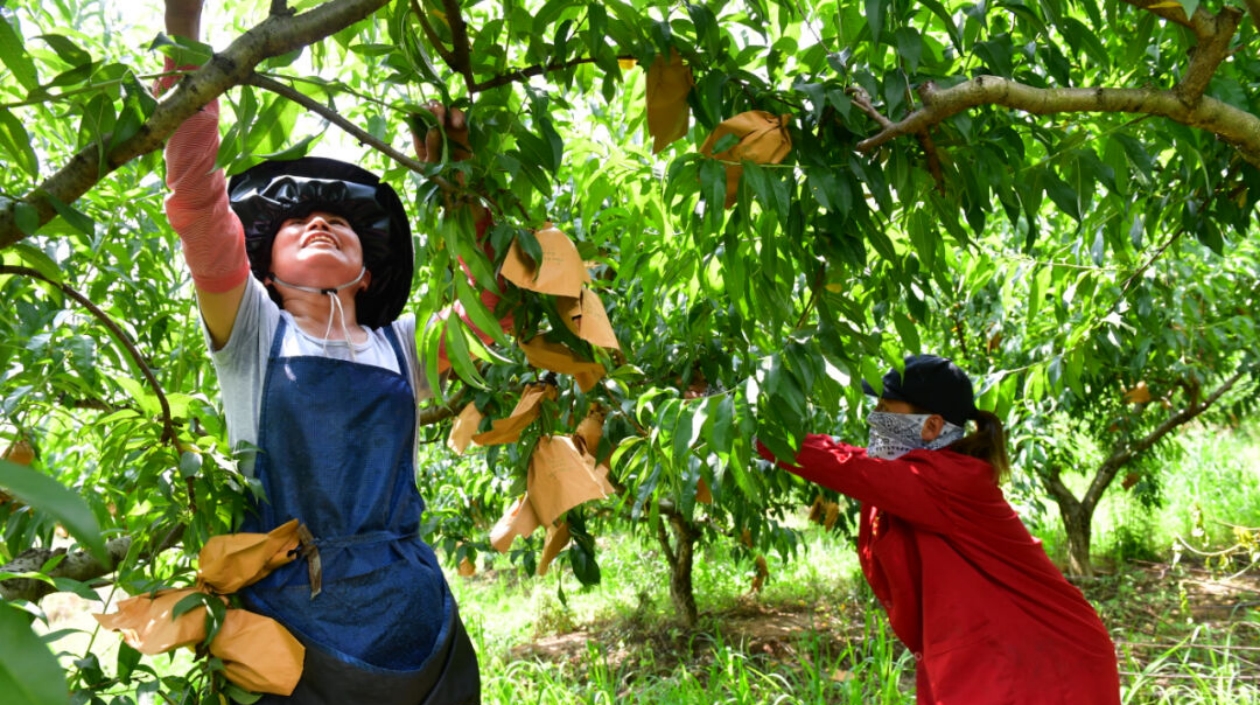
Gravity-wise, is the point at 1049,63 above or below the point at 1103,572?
above

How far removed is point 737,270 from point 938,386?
1.14 metres

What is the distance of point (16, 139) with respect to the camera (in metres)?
0.78

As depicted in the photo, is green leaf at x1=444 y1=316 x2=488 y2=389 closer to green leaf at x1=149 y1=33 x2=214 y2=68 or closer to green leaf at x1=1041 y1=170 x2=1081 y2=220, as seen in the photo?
green leaf at x1=149 y1=33 x2=214 y2=68

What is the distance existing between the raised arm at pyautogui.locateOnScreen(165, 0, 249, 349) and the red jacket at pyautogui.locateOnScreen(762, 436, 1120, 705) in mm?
1122

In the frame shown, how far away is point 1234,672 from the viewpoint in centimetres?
329

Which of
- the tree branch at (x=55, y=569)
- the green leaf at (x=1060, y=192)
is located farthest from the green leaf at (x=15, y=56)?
the green leaf at (x=1060, y=192)

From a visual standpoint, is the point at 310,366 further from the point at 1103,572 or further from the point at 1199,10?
the point at 1103,572

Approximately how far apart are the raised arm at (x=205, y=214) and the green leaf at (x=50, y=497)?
0.78 meters

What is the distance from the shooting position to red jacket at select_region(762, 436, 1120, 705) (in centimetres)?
204

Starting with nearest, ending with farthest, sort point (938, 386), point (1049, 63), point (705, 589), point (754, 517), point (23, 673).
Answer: point (23, 673), point (1049, 63), point (938, 386), point (754, 517), point (705, 589)

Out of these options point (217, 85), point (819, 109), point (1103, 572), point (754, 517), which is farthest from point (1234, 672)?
point (217, 85)

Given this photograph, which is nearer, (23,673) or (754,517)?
(23,673)

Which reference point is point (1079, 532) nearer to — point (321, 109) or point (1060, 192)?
point (1060, 192)

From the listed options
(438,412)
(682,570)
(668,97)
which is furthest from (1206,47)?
(682,570)
